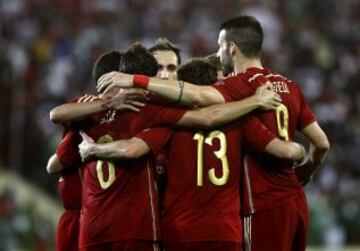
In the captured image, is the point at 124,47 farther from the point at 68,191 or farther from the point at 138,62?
the point at 138,62

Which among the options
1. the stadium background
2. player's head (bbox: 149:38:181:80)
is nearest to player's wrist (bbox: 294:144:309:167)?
player's head (bbox: 149:38:181:80)

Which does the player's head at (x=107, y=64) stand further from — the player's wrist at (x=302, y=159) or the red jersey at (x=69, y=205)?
the player's wrist at (x=302, y=159)

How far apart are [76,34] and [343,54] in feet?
15.1

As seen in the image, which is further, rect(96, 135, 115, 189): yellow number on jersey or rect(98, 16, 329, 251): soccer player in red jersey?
rect(98, 16, 329, 251): soccer player in red jersey

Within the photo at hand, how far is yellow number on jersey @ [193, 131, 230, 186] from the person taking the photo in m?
5.96

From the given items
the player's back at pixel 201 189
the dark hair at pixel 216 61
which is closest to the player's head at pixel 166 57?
the dark hair at pixel 216 61

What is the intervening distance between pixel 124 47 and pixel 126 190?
33.8 feet

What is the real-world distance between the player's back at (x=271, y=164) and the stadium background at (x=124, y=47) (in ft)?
20.1

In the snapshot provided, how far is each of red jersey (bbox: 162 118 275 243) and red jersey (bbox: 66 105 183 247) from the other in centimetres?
11

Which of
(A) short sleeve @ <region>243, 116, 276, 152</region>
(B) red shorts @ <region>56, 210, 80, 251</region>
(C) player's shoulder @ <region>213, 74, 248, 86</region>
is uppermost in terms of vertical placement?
(C) player's shoulder @ <region>213, 74, 248, 86</region>

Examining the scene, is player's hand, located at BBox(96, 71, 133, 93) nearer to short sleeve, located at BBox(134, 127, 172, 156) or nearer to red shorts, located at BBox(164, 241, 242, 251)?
short sleeve, located at BBox(134, 127, 172, 156)

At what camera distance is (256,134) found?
240 inches

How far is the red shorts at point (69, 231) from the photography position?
21.9 ft

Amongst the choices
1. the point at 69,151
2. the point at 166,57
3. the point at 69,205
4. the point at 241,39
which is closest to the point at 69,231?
the point at 69,205
